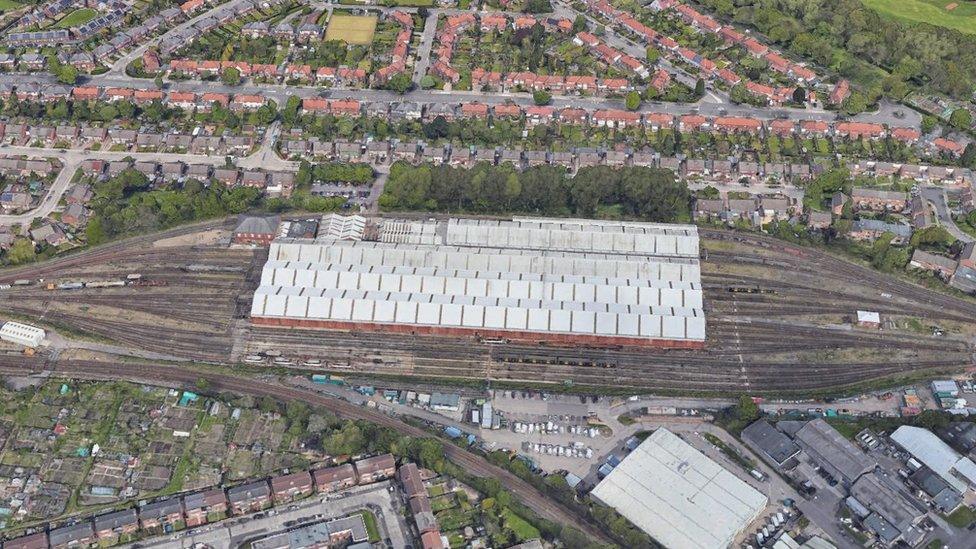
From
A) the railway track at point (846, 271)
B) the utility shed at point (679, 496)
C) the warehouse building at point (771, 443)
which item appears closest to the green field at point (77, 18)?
the railway track at point (846, 271)

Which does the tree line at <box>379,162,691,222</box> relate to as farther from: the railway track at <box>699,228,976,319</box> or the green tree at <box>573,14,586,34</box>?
the green tree at <box>573,14,586,34</box>

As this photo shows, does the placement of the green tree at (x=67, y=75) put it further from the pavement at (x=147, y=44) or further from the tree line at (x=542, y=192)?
the tree line at (x=542, y=192)

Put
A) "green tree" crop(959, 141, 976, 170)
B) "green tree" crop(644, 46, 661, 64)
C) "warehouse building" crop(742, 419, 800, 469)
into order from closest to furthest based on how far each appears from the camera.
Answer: "warehouse building" crop(742, 419, 800, 469), "green tree" crop(959, 141, 976, 170), "green tree" crop(644, 46, 661, 64)

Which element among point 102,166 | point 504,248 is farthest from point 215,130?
point 504,248

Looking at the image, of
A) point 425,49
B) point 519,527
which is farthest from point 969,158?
point 519,527

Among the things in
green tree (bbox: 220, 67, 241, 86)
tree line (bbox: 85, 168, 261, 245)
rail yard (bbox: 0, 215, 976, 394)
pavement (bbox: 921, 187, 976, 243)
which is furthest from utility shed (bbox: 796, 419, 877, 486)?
green tree (bbox: 220, 67, 241, 86)
